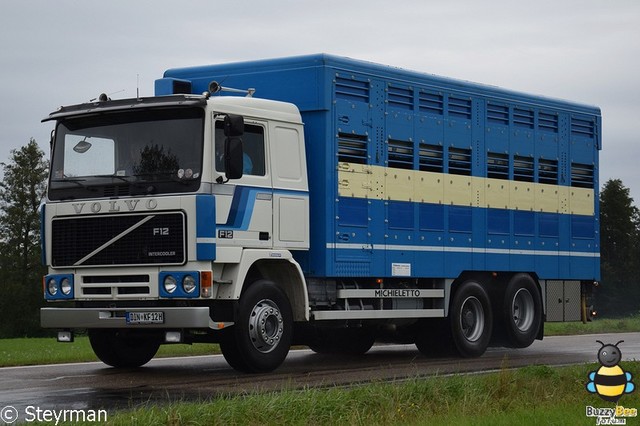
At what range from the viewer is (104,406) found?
461 inches

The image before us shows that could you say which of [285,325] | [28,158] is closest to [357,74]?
[285,325]

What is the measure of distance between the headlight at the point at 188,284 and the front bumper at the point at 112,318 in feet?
0.80

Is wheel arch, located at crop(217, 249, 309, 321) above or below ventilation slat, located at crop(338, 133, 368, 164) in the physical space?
below

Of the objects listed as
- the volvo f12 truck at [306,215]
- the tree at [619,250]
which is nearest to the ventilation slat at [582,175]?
the volvo f12 truck at [306,215]

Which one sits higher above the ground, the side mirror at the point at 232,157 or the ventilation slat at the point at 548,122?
the ventilation slat at the point at 548,122

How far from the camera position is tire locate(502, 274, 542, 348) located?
1986 centimetres

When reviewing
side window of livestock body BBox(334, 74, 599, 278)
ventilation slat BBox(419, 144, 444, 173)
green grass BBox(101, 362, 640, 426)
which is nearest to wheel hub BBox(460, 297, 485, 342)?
side window of livestock body BBox(334, 74, 599, 278)

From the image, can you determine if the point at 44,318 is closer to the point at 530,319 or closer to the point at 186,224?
the point at 186,224

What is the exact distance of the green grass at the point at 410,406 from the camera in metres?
10.2

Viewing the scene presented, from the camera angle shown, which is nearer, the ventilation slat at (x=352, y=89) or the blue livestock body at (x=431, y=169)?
the blue livestock body at (x=431, y=169)

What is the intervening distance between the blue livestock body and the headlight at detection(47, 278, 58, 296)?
327cm

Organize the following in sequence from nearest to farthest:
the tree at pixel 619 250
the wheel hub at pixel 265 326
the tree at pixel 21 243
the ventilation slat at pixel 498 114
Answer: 1. the wheel hub at pixel 265 326
2. the ventilation slat at pixel 498 114
3. the tree at pixel 21 243
4. the tree at pixel 619 250

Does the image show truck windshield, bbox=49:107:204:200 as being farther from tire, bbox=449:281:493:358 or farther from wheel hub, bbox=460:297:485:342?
wheel hub, bbox=460:297:485:342

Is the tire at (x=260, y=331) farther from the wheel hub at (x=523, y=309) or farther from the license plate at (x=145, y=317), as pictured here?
the wheel hub at (x=523, y=309)
